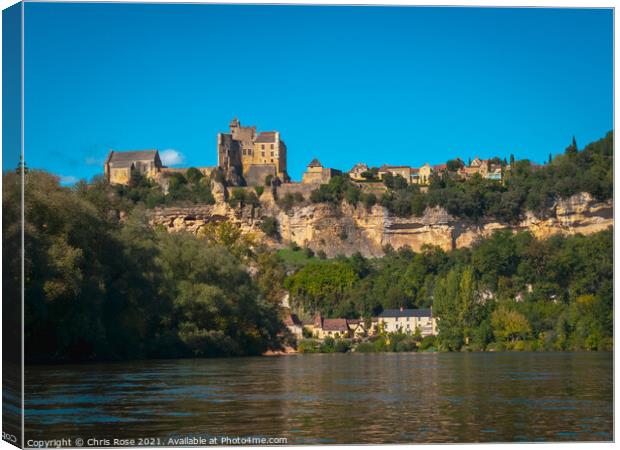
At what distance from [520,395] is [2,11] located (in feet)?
32.4

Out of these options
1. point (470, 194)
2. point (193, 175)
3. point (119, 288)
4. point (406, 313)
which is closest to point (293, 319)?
point (406, 313)

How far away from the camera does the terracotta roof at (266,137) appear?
98.5 meters

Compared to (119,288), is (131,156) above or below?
above

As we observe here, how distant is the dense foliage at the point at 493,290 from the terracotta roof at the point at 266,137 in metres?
14.2

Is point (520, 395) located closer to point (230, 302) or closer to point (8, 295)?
point (8, 295)

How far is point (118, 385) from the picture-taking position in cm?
1797

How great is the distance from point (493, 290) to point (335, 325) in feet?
32.5

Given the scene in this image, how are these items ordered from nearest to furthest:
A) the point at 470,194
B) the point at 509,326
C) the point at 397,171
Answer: the point at 509,326
the point at 470,194
the point at 397,171

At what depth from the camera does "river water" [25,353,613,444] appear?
1161 centimetres

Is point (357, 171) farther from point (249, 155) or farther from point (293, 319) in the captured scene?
point (293, 319)

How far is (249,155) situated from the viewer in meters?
101

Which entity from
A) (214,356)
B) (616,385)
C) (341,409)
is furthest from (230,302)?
(616,385)

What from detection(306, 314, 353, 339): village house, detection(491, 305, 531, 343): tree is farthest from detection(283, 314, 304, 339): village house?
detection(491, 305, 531, 343): tree

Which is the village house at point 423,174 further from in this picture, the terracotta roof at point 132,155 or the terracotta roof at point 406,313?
the terracotta roof at point 406,313
